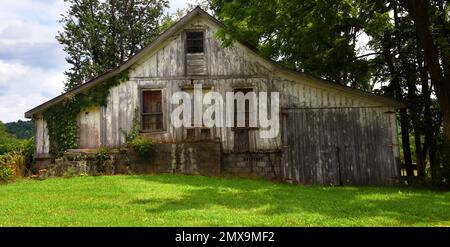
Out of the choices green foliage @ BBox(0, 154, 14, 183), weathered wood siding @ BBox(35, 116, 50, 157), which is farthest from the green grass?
weathered wood siding @ BBox(35, 116, 50, 157)

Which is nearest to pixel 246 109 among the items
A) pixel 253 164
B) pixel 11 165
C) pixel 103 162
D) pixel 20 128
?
pixel 253 164

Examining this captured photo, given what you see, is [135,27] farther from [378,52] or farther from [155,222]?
[155,222]

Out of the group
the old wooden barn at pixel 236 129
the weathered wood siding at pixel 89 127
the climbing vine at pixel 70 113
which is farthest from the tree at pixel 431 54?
Result: the weathered wood siding at pixel 89 127

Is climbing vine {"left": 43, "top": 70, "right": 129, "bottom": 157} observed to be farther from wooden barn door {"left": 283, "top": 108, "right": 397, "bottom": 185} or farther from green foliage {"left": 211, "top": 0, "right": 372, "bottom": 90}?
wooden barn door {"left": 283, "top": 108, "right": 397, "bottom": 185}

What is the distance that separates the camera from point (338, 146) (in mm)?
17641

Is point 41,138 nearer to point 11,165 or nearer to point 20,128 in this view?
point 11,165

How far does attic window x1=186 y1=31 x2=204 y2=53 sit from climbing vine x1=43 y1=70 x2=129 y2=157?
3.01 m

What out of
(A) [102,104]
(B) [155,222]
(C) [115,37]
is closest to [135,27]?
(C) [115,37]

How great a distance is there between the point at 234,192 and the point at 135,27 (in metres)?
25.8

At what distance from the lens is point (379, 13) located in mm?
20938

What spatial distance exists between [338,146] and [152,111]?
8.08 m

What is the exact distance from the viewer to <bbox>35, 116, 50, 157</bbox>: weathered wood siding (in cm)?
1852

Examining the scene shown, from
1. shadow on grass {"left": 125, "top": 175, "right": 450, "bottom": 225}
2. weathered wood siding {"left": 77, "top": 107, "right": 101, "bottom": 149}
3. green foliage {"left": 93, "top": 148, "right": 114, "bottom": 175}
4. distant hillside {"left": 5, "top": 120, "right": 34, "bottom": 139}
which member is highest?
distant hillside {"left": 5, "top": 120, "right": 34, "bottom": 139}
